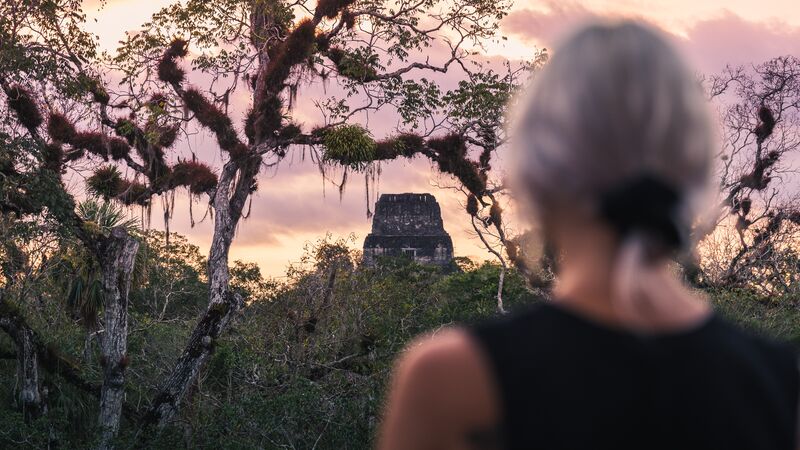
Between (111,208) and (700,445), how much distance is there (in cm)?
2330

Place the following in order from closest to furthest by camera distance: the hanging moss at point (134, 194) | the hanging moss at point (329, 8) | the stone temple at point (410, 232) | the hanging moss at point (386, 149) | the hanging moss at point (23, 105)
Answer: the hanging moss at point (23, 105) < the hanging moss at point (134, 194) < the hanging moss at point (386, 149) < the hanging moss at point (329, 8) < the stone temple at point (410, 232)

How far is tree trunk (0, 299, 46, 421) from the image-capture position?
18.0 metres

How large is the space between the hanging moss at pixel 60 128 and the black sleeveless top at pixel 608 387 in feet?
76.3

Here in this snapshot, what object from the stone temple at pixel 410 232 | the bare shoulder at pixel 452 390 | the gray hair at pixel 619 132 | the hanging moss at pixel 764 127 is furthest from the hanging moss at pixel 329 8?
the stone temple at pixel 410 232

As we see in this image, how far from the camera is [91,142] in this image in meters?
24.8

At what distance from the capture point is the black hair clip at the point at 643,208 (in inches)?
44.2

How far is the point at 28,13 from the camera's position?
18.8m

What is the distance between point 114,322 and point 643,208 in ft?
57.5

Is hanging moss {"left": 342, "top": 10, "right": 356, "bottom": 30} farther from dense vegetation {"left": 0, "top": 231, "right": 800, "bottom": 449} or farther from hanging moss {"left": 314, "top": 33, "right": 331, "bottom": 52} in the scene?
dense vegetation {"left": 0, "top": 231, "right": 800, "bottom": 449}

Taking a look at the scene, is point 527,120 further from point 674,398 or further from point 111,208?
point 111,208

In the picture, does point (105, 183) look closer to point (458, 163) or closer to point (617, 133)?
point (458, 163)

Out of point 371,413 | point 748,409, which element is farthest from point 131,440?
point 748,409

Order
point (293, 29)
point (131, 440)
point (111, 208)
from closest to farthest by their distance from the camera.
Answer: point (131, 440) → point (111, 208) → point (293, 29)

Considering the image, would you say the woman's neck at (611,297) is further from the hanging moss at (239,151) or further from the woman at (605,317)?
the hanging moss at (239,151)
